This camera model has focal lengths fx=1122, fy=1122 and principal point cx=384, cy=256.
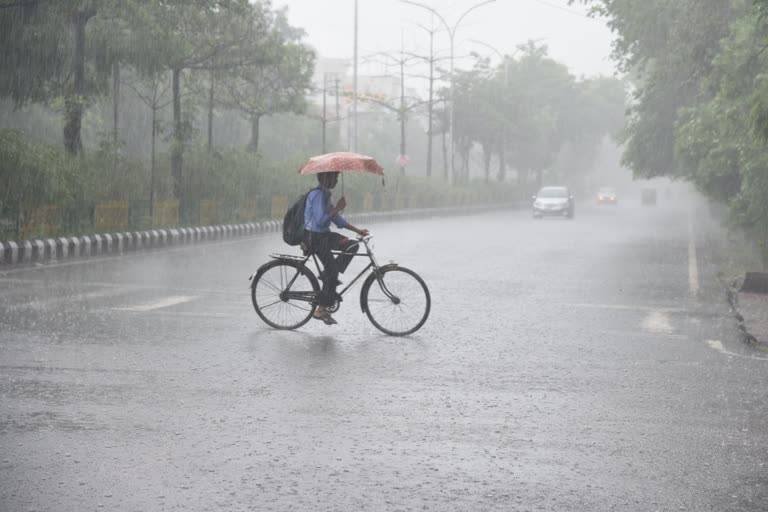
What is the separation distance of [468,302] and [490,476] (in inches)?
325

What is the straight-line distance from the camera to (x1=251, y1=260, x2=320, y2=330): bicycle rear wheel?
10.9 metres

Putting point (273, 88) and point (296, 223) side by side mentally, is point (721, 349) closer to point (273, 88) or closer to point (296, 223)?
point (296, 223)

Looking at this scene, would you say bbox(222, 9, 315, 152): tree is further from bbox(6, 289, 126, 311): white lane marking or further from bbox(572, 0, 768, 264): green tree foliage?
bbox(6, 289, 126, 311): white lane marking

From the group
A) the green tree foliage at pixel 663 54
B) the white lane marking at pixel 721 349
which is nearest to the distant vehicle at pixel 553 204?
the green tree foliage at pixel 663 54

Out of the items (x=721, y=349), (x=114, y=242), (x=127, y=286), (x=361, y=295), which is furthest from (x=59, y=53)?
(x=721, y=349)

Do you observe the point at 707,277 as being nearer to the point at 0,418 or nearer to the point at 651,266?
the point at 651,266

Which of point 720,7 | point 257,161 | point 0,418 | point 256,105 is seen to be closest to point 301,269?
point 0,418

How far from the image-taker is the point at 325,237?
424 inches

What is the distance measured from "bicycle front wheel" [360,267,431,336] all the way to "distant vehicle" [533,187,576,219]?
41042 mm

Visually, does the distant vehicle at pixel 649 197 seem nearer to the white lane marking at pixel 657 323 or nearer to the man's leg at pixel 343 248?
the white lane marking at pixel 657 323

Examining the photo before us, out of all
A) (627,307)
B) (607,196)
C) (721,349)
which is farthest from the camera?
(607,196)

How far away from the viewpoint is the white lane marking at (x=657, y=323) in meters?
11.4

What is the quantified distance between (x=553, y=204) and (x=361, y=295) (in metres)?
41.4

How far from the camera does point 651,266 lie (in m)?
20.8
